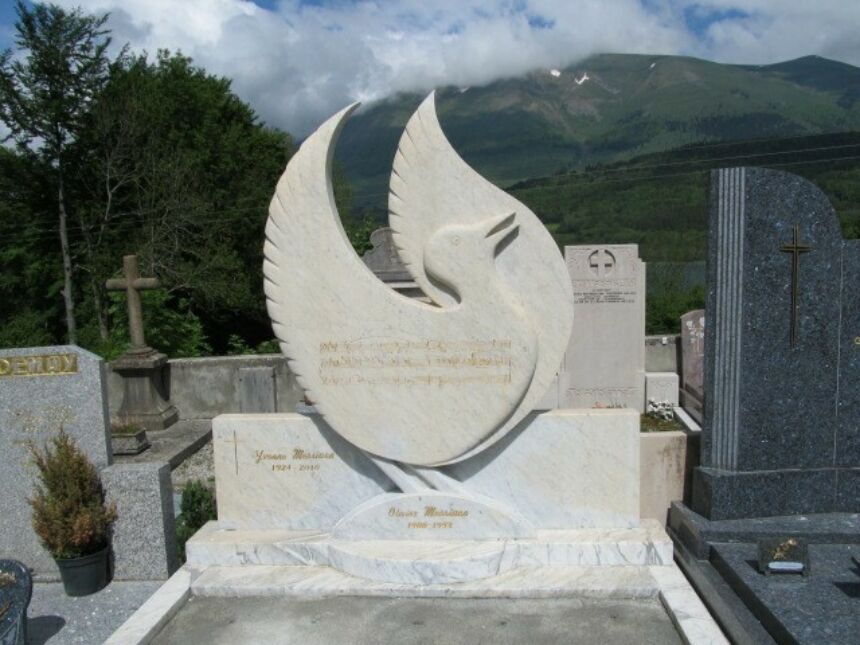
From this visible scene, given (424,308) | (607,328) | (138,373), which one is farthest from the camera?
(138,373)

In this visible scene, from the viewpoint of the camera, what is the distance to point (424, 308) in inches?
179

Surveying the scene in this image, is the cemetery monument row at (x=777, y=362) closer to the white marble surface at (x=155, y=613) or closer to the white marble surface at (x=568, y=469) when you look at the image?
the white marble surface at (x=568, y=469)

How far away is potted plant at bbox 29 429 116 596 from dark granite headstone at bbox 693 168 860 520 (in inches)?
184

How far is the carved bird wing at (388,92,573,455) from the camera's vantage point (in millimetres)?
4484

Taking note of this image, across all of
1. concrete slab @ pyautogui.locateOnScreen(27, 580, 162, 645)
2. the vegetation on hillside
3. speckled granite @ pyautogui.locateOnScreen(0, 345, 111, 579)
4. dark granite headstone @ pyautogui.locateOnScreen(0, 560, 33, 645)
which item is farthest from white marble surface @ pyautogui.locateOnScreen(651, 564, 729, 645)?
the vegetation on hillside

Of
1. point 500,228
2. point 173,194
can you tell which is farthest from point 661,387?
point 173,194

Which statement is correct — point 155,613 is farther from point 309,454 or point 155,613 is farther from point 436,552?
point 436,552

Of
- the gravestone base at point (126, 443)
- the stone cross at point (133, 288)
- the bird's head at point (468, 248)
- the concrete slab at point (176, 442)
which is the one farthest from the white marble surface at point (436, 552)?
the stone cross at point (133, 288)

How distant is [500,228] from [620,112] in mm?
130218

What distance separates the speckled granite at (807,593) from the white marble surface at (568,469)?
0.75m

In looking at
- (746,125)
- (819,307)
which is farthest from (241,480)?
(746,125)

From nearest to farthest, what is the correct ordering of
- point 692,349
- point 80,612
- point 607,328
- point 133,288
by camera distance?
point 80,612
point 607,328
point 133,288
point 692,349

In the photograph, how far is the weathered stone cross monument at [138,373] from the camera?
402 inches

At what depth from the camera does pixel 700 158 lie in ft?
157
